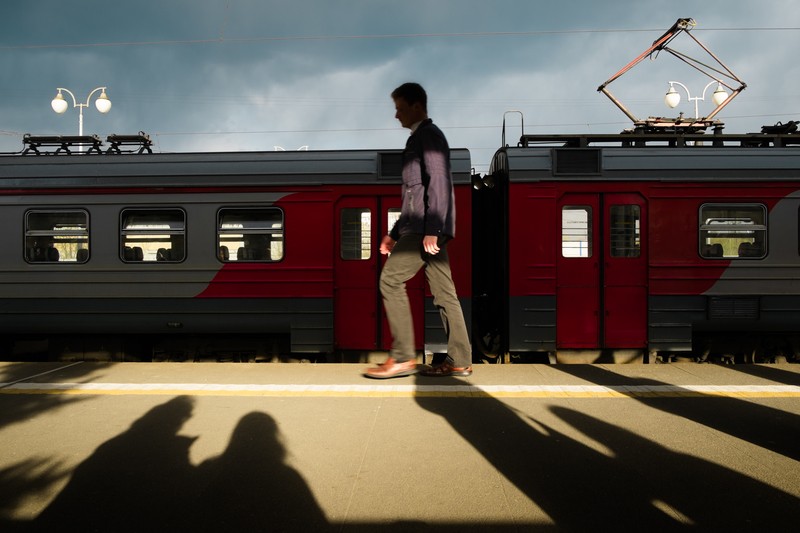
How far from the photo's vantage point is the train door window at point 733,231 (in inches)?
286

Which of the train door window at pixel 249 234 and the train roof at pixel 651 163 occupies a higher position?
the train roof at pixel 651 163

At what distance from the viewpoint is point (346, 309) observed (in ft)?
23.8

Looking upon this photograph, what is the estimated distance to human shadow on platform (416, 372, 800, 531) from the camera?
2389 mm

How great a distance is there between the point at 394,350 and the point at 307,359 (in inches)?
114

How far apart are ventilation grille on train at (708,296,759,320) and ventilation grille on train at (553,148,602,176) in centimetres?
220

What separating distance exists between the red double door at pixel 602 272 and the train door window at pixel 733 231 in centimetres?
79

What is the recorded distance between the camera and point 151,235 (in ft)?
24.3

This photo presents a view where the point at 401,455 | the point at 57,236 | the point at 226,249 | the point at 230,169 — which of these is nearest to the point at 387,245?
the point at 401,455

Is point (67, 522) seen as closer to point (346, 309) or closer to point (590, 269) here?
point (346, 309)

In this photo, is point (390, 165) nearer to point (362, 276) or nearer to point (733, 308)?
point (362, 276)

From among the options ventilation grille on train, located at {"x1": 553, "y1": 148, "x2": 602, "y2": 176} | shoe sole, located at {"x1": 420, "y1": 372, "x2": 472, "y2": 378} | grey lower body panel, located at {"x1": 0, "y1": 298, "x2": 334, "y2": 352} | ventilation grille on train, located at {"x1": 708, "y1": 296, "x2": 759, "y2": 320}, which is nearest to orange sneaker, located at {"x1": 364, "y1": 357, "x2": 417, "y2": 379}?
shoe sole, located at {"x1": 420, "y1": 372, "x2": 472, "y2": 378}

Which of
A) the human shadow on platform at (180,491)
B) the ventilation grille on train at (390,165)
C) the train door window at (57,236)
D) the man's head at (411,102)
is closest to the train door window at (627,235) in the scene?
the ventilation grille on train at (390,165)

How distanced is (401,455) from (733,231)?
20.0ft

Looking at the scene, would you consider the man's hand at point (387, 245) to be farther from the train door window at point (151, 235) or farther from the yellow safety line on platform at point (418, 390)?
the train door window at point (151, 235)
